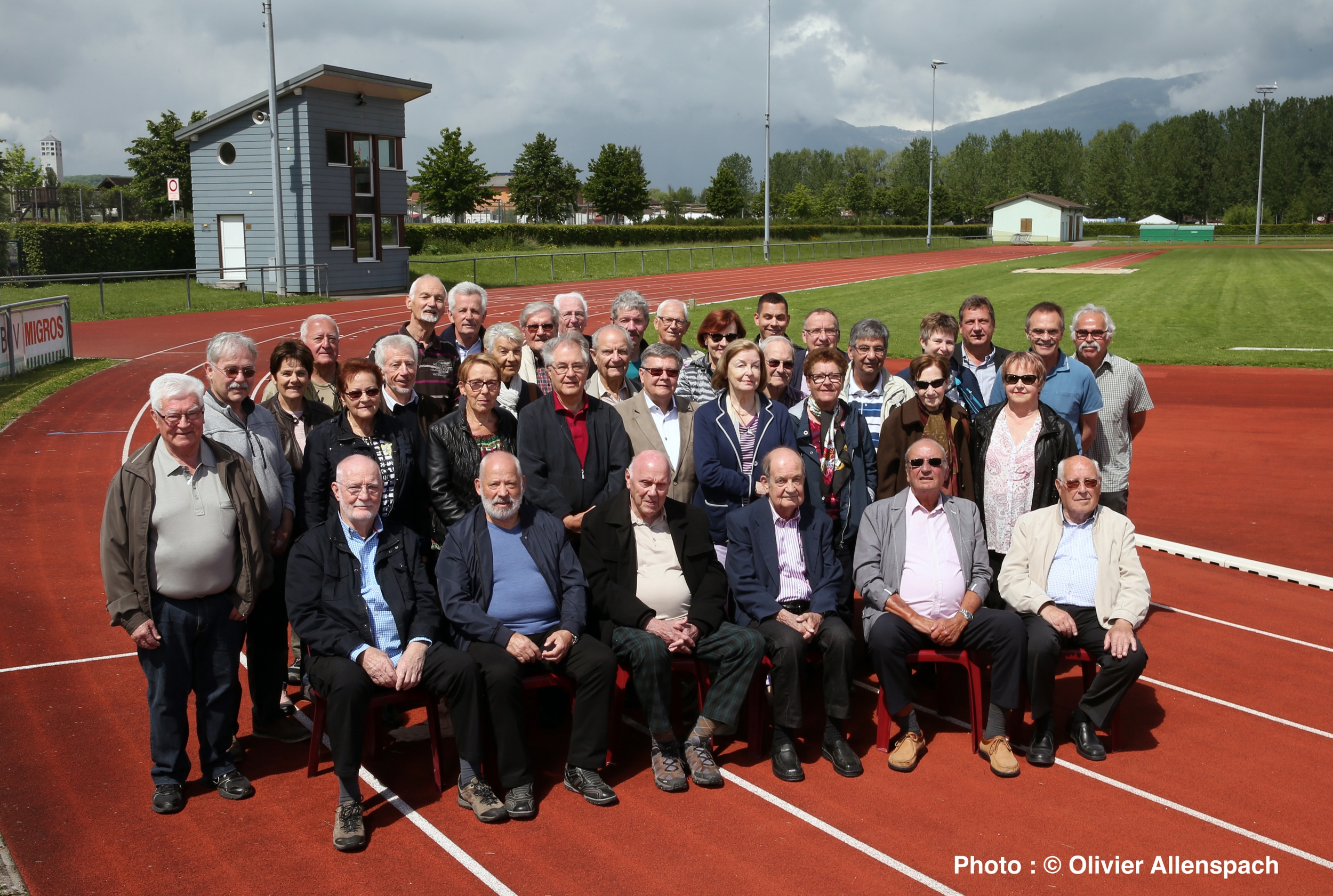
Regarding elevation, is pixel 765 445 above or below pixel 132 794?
above

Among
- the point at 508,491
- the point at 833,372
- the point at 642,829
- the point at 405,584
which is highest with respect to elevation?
the point at 833,372

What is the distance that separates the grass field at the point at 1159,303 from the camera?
22969mm

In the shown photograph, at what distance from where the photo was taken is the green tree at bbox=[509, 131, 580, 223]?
61656 millimetres

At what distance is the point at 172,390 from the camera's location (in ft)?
15.8

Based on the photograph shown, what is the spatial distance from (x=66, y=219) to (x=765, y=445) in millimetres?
51048

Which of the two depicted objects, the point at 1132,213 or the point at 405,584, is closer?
the point at 405,584

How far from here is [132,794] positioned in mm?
5113

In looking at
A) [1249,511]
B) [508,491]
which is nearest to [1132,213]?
[1249,511]

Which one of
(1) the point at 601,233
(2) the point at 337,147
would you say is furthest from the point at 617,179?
(2) the point at 337,147

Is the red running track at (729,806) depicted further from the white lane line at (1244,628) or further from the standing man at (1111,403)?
the standing man at (1111,403)

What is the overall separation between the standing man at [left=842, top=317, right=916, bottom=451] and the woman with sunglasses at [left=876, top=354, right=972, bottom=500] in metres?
0.21

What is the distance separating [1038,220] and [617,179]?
5120 centimetres

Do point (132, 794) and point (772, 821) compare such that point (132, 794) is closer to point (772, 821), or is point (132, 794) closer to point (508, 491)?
point (508, 491)

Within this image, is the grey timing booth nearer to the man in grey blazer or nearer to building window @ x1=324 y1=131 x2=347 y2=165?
building window @ x1=324 y1=131 x2=347 y2=165
